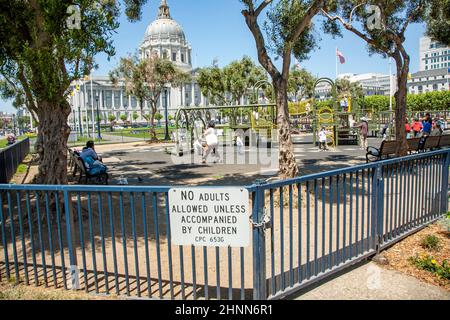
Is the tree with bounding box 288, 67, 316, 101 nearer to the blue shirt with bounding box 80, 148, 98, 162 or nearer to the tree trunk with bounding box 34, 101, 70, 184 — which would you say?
the blue shirt with bounding box 80, 148, 98, 162

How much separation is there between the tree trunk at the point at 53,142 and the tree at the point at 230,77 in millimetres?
33884

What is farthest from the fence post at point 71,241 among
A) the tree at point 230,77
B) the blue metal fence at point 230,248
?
the tree at point 230,77

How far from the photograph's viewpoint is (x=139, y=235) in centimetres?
650

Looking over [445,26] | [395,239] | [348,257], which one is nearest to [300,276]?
[348,257]

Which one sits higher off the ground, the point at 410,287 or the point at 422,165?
the point at 422,165

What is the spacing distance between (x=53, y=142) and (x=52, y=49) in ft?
5.49

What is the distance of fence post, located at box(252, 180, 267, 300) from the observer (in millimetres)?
3631

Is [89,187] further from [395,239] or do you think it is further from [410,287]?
[395,239]

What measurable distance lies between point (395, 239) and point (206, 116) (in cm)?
1785

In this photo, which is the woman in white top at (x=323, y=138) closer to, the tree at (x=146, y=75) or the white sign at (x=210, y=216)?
the tree at (x=146, y=75)

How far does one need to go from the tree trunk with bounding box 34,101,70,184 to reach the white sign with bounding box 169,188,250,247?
14.4 feet

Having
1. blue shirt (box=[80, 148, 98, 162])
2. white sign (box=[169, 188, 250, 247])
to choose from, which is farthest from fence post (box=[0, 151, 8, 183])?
white sign (box=[169, 188, 250, 247])

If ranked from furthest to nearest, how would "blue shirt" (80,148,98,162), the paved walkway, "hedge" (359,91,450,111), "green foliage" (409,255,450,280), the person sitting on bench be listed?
"hedge" (359,91,450,111), the paved walkway, "blue shirt" (80,148,98,162), the person sitting on bench, "green foliage" (409,255,450,280)

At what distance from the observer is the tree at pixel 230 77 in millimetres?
40562
